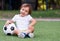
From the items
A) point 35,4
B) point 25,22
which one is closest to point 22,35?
point 25,22

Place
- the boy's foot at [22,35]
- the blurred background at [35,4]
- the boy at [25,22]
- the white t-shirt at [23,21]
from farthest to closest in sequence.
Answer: the blurred background at [35,4]
the white t-shirt at [23,21]
the boy at [25,22]
the boy's foot at [22,35]

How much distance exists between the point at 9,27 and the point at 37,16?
10.5 meters

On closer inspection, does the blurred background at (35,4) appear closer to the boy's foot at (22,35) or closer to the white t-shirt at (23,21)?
the white t-shirt at (23,21)

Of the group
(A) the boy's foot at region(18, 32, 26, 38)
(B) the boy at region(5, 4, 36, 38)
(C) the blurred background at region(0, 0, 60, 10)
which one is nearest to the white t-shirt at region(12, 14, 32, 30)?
(B) the boy at region(5, 4, 36, 38)

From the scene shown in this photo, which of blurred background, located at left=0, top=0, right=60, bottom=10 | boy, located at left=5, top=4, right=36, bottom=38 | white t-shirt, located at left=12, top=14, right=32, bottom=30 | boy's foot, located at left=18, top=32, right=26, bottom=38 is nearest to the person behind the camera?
boy's foot, located at left=18, top=32, right=26, bottom=38

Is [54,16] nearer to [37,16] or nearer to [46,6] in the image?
[37,16]

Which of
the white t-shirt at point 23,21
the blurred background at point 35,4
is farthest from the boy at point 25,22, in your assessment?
the blurred background at point 35,4

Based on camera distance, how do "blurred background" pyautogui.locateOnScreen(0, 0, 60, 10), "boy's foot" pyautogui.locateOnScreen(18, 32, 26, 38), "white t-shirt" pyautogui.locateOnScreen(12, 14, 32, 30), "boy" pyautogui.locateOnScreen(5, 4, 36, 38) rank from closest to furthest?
"boy's foot" pyautogui.locateOnScreen(18, 32, 26, 38)
"boy" pyautogui.locateOnScreen(5, 4, 36, 38)
"white t-shirt" pyautogui.locateOnScreen(12, 14, 32, 30)
"blurred background" pyautogui.locateOnScreen(0, 0, 60, 10)

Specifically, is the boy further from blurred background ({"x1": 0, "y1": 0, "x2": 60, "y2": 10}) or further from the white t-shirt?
blurred background ({"x1": 0, "y1": 0, "x2": 60, "y2": 10})

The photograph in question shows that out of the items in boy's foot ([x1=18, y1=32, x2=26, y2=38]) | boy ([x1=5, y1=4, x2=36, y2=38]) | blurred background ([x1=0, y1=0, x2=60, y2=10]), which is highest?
boy ([x1=5, y1=4, x2=36, y2=38])

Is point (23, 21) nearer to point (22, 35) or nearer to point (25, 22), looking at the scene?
point (25, 22)

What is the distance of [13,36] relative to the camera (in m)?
6.75

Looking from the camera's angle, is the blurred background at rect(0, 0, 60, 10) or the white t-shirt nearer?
the white t-shirt

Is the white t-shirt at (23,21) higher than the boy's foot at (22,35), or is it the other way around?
the white t-shirt at (23,21)
